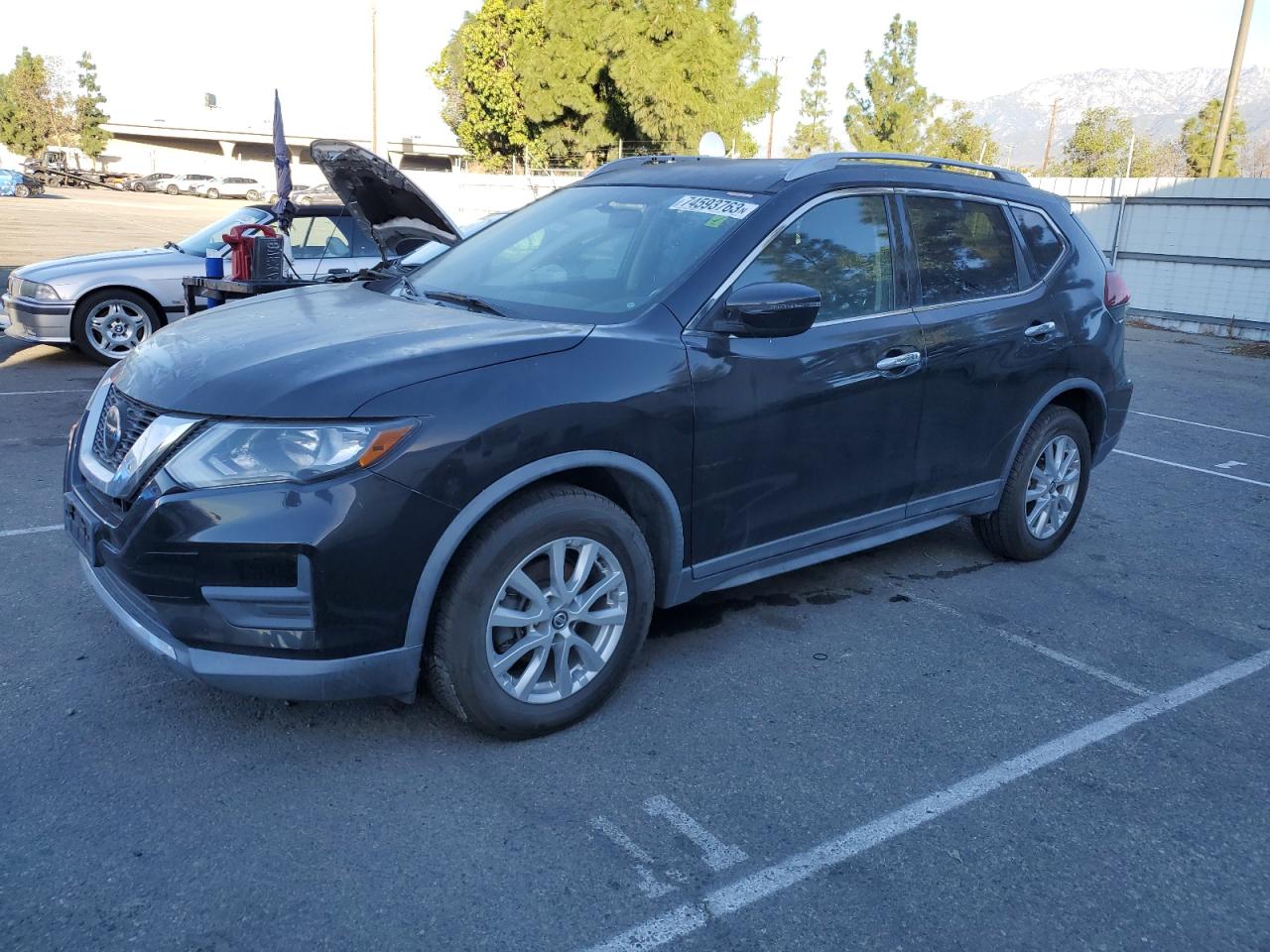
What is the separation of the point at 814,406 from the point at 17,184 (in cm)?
5141

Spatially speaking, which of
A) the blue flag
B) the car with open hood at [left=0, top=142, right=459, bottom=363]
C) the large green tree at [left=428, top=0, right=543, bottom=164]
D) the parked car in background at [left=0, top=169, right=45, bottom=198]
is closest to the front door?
the blue flag

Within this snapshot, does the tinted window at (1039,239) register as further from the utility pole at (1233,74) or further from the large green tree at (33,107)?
the large green tree at (33,107)

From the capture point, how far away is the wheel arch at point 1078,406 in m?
4.89

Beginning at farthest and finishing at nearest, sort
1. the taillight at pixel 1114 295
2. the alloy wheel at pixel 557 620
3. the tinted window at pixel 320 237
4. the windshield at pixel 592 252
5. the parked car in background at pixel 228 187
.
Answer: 1. the parked car in background at pixel 228 187
2. the tinted window at pixel 320 237
3. the taillight at pixel 1114 295
4. the windshield at pixel 592 252
5. the alloy wheel at pixel 557 620

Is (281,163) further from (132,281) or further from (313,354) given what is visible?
(313,354)

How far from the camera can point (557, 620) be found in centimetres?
329

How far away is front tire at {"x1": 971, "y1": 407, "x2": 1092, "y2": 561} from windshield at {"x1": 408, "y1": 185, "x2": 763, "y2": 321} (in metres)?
2.00

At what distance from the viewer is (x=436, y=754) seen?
10.7ft

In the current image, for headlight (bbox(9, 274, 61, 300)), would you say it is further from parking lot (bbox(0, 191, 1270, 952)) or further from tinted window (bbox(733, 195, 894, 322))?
tinted window (bbox(733, 195, 894, 322))

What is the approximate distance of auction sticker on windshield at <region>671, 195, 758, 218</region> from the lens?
3885mm

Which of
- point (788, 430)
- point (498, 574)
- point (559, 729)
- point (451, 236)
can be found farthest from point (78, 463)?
point (451, 236)

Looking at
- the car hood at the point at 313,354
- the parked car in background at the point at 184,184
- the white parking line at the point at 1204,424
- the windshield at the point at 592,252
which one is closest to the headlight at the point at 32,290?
the windshield at the point at 592,252

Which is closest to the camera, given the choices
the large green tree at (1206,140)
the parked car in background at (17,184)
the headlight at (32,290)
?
the headlight at (32,290)

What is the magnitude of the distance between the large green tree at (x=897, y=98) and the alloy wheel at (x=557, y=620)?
51.6 meters
